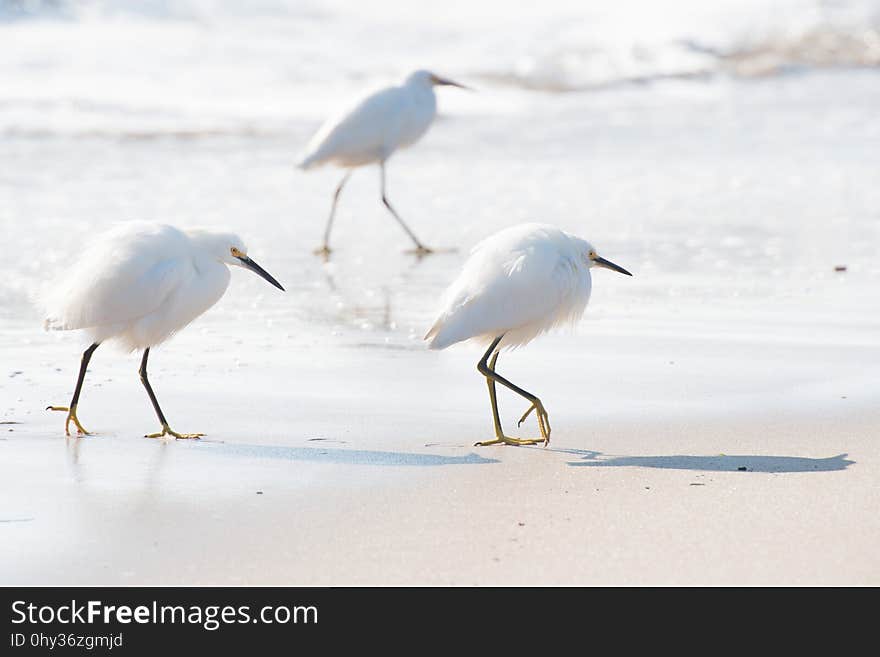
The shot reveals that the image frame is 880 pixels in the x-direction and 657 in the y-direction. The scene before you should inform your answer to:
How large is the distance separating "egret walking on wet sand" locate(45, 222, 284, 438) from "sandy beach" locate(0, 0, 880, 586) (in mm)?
327

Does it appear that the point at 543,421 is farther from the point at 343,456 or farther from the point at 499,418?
the point at 343,456

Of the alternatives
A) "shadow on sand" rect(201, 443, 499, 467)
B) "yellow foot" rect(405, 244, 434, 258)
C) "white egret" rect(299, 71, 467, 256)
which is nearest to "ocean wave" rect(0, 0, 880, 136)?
"white egret" rect(299, 71, 467, 256)

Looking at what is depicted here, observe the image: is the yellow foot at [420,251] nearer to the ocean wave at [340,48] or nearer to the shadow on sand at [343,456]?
the shadow on sand at [343,456]

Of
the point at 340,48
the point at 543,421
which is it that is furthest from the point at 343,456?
the point at 340,48

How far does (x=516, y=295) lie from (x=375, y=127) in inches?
253

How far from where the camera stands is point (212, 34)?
26.7 meters

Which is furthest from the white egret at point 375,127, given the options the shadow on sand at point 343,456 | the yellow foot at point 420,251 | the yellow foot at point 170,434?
the shadow on sand at point 343,456

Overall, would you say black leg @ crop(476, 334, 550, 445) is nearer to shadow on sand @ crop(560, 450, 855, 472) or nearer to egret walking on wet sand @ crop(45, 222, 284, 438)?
shadow on sand @ crop(560, 450, 855, 472)

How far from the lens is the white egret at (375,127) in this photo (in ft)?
37.3

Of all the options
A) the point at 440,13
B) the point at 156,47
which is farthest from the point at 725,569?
the point at 440,13

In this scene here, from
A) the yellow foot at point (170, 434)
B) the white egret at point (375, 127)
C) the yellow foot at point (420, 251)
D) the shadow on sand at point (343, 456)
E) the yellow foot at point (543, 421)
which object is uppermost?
the white egret at point (375, 127)

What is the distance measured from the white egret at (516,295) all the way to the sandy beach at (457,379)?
0.32 m

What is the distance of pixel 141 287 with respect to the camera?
5203mm

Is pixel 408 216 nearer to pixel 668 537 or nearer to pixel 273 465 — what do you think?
pixel 273 465
